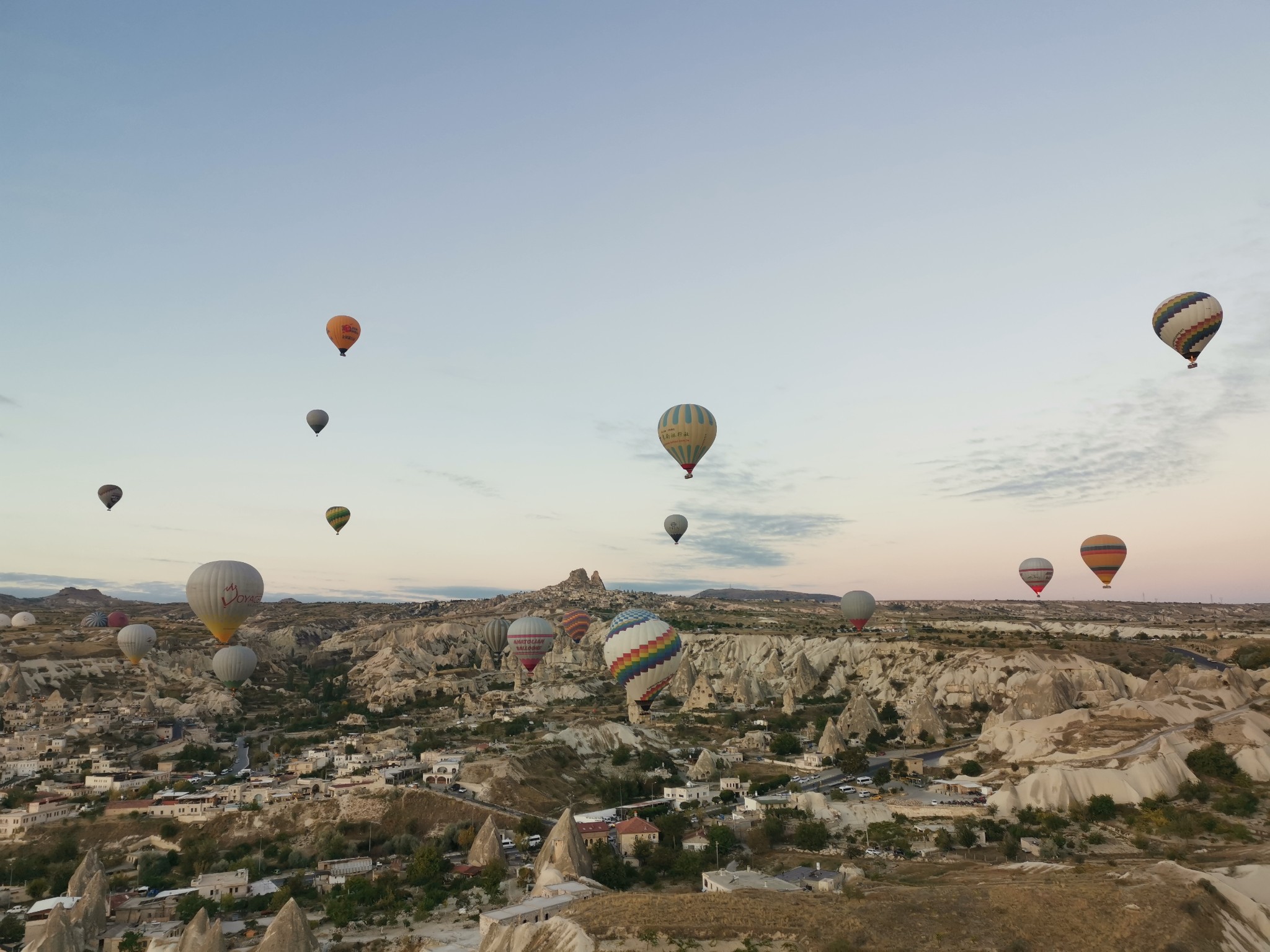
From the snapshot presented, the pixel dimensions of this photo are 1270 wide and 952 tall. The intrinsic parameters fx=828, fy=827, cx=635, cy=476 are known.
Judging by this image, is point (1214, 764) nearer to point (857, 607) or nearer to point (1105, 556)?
point (1105, 556)

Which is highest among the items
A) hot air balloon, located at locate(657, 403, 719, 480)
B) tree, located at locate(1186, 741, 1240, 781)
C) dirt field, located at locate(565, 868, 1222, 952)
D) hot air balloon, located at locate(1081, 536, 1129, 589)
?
hot air balloon, located at locate(657, 403, 719, 480)

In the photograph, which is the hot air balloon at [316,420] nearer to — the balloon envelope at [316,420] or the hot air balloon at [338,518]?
the balloon envelope at [316,420]

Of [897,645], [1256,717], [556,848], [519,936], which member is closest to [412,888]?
[556,848]

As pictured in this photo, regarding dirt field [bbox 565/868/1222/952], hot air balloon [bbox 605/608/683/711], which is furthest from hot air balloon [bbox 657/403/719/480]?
dirt field [bbox 565/868/1222/952]

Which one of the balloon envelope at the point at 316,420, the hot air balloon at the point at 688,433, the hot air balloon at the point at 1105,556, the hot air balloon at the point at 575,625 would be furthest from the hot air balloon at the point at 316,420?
the hot air balloon at the point at 1105,556

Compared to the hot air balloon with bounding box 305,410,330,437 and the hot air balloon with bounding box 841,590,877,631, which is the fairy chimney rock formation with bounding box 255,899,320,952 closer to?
the hot air balloon with bounding box 305,410,330,437

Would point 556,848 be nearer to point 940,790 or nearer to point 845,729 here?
point 940,790
